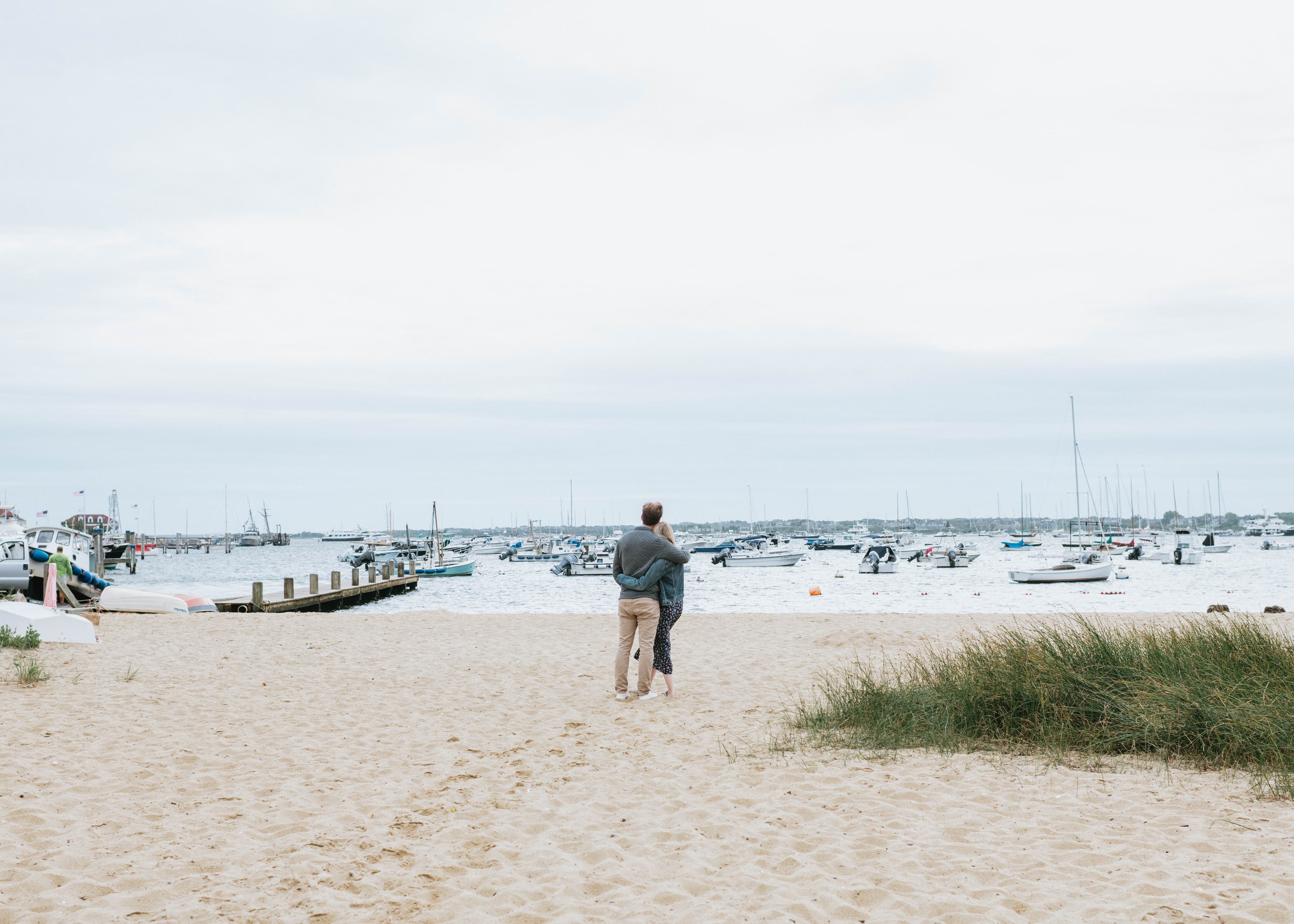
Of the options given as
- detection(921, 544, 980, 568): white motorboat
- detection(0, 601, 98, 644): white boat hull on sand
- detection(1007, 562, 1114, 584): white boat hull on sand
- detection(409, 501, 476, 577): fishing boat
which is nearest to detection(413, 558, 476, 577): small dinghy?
detection(409, 501, 476, 577): fishing boat

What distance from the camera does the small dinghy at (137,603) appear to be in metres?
22.2

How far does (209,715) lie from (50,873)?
4474 millimetres

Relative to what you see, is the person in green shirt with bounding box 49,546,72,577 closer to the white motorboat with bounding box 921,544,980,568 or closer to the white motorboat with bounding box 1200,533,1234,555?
the white motorboat with bounding box 921,544,980,568

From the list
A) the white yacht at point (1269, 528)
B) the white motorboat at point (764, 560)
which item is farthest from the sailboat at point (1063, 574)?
the white yacht at point (1269, 528)

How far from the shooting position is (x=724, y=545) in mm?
112250

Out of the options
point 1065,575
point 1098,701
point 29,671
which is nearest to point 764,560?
point 1065,575

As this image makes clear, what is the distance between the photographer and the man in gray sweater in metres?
9.45

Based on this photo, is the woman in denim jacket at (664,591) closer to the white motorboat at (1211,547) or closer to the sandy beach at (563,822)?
the sandy beach at (563,822)

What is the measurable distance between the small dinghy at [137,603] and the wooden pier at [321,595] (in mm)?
2531

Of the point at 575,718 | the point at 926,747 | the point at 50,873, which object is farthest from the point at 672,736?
the point at 50,873

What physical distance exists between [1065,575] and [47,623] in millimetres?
49969

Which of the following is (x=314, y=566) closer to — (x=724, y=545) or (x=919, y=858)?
(x=724, y=545)

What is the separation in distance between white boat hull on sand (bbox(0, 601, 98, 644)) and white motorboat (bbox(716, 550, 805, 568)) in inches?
2484

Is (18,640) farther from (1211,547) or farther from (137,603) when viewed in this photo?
(1211,547)
